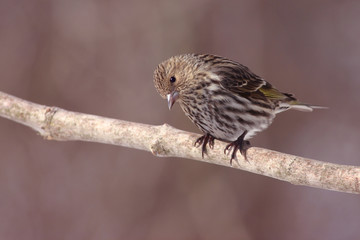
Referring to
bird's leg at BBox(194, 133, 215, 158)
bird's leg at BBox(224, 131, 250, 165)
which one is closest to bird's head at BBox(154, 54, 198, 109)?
bird's leg at BBox(194, 133, 215, 158)

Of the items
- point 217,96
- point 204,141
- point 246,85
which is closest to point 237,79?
point 246,85

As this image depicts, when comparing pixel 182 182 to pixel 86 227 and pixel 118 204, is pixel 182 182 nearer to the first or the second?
pixel 118 204

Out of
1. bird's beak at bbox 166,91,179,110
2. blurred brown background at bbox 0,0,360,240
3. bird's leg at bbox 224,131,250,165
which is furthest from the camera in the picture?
blurred brown background at bbox 0,0,360,240

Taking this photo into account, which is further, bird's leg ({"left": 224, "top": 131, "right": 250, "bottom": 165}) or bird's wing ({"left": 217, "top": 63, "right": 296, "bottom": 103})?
bird's wing ({"left": 217, "top": 63, "right": 296, "bottom": 103})

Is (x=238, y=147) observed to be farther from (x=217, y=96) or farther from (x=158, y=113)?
(x=158, y=113)

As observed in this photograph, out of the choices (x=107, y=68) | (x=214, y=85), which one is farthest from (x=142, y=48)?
(x=214, y=85)

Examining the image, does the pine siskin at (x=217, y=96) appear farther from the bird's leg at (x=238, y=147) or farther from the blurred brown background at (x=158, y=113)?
the blurred brown background at (x=158, y=113)

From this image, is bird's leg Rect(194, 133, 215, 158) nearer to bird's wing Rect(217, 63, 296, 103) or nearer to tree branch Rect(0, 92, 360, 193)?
tree branch Rect(0, 92, 360, 193)
